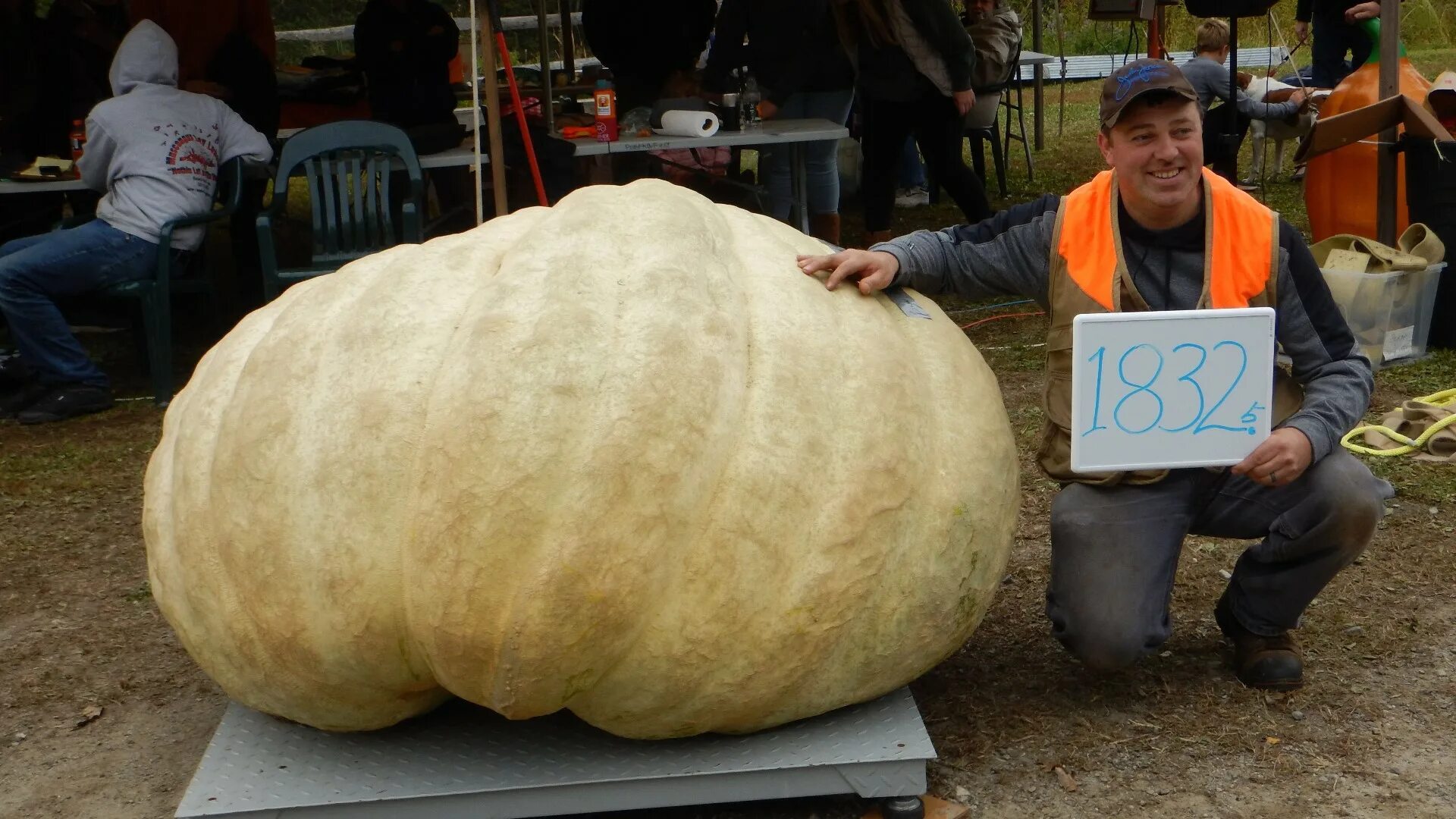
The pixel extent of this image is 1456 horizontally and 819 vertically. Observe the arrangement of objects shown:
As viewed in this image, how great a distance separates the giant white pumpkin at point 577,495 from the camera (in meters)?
2.42

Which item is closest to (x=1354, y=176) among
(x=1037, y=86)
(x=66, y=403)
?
(x=66, y=403)

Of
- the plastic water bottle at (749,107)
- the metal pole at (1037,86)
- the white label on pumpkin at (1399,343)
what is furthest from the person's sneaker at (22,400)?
the metal pole at (1037,86)

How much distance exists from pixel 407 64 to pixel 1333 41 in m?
7.21

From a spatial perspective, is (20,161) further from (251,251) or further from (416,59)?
(416,59)

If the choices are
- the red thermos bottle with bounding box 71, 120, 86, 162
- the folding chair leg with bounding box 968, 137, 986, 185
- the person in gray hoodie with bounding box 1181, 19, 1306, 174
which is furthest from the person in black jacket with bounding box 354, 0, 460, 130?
the person in gray hoodie with bounding box 1181, 19, 1306, 174

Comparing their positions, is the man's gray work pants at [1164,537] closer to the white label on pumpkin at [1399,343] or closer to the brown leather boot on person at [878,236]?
the white label on pumpkin at [1399,343]

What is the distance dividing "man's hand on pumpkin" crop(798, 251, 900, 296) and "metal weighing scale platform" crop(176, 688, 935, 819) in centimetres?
90

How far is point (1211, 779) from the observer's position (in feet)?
9.55

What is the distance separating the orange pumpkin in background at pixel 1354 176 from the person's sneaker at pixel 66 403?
6.04 meters

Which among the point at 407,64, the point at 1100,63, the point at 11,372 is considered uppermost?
the point at 1100,63

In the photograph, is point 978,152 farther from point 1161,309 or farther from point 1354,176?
point 1161,309

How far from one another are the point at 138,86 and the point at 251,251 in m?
1.90

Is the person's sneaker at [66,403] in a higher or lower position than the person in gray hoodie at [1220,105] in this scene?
lower

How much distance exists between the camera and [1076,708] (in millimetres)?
3252
